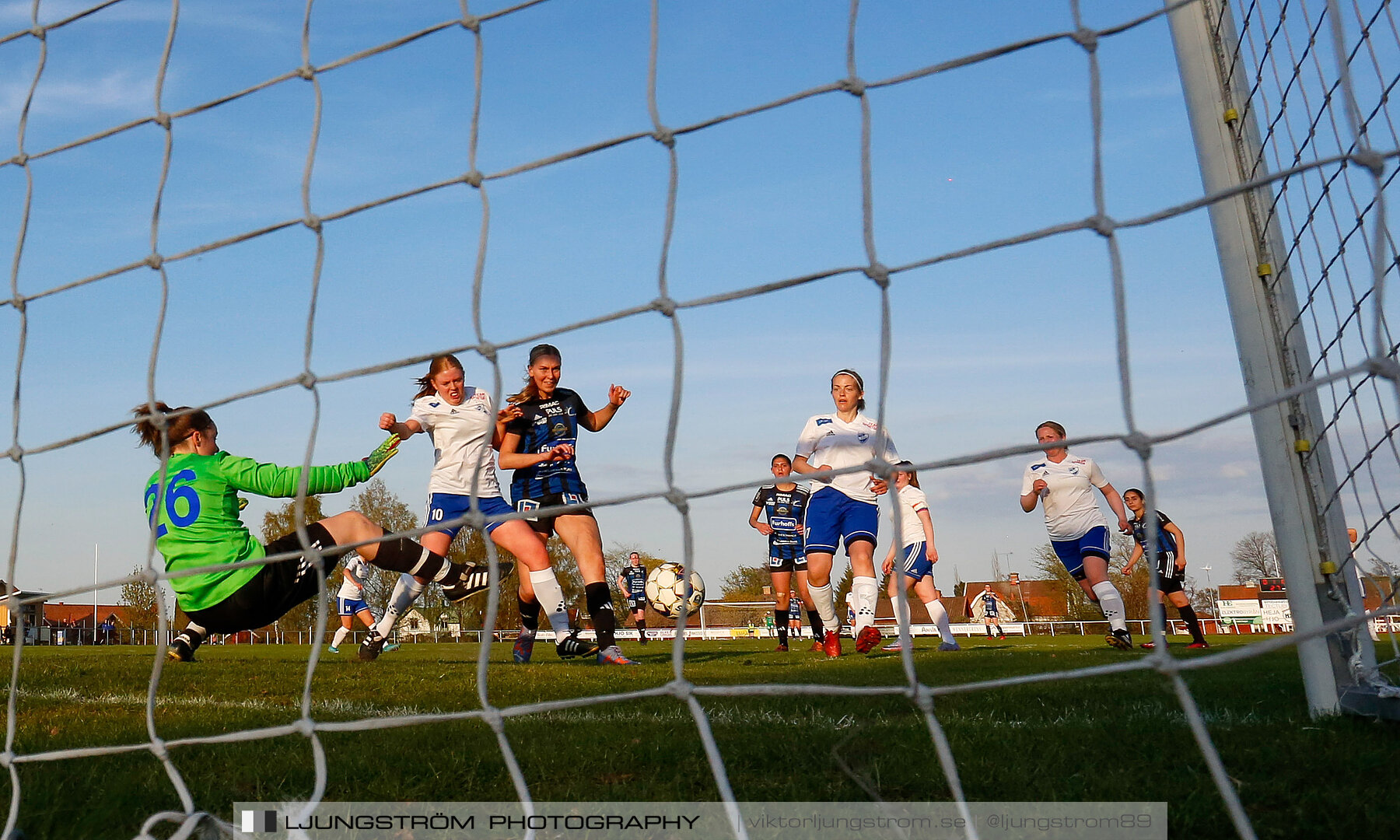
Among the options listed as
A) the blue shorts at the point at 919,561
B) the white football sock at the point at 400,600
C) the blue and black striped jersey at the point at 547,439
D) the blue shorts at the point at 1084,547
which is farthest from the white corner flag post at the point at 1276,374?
the blue shorts at the point at 919,561

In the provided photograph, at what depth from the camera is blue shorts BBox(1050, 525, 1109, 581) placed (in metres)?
7.56

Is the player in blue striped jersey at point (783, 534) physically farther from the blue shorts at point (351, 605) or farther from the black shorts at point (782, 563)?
the blue shorts at point (351, 605)

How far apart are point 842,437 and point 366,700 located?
3420 millimetres

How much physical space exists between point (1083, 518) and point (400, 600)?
14.9ft

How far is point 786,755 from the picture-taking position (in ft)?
7.55

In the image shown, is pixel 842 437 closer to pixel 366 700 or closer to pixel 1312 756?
pixel 366 700

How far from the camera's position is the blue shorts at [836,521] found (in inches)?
268

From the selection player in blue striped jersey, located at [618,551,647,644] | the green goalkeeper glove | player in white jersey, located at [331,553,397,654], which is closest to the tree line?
player in blue striped jersey, located at [618,551,647,644]

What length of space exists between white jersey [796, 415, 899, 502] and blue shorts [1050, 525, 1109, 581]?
1.79m

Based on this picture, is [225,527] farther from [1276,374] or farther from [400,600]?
[1276,374]

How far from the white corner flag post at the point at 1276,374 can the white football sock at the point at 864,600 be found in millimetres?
4110

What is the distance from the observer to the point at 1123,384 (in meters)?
1.71

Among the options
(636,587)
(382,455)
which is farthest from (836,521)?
(636,587)

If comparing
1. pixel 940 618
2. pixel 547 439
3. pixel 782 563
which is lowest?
pixel 940 618
